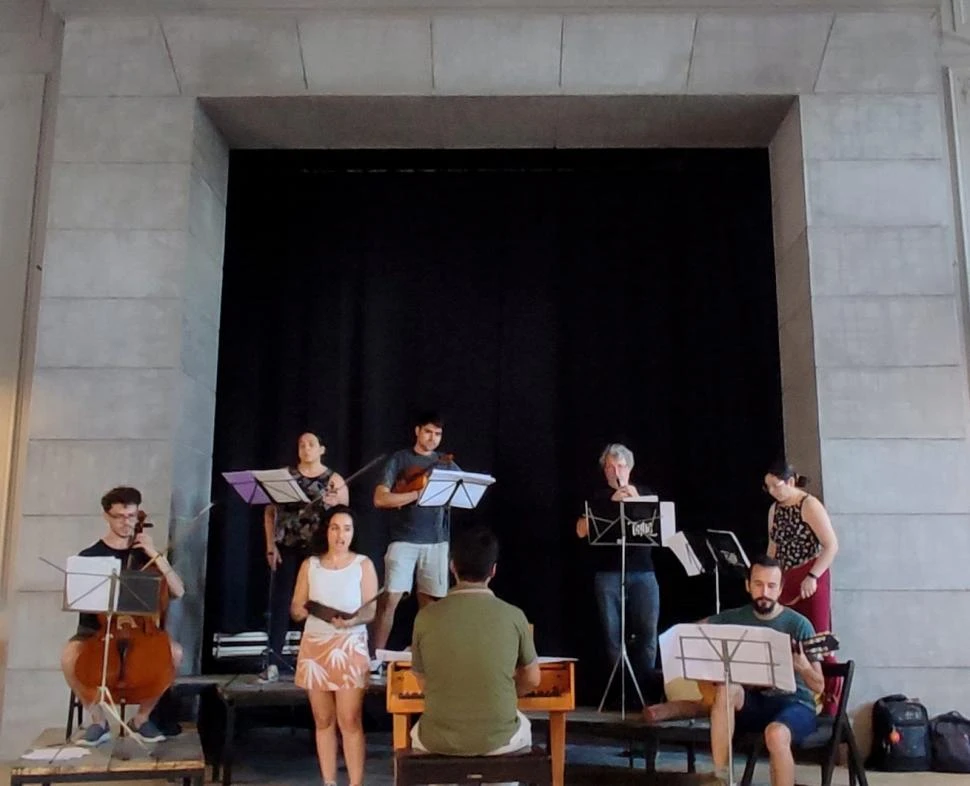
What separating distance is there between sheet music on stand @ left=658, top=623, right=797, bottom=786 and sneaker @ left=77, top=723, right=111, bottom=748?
2274 mm

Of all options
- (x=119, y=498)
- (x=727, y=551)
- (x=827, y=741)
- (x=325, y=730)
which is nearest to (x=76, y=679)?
(x=119, y=498)

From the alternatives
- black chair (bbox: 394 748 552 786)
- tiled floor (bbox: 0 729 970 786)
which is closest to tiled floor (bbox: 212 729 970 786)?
tiled floor (bbox: 0 729 970 786)

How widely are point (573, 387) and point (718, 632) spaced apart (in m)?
3.00

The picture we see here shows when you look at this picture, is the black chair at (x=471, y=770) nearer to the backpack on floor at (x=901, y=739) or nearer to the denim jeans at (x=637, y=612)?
the denim jeans at (x=637, y=612)

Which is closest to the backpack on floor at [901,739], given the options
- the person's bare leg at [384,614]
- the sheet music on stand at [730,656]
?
the sheet music on stand at [730,656]

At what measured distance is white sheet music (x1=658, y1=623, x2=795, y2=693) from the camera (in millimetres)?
3598

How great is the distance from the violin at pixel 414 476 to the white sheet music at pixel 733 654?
1.88 metres

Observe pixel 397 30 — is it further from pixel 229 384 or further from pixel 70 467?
pixel 70 467

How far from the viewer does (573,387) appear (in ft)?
21.5

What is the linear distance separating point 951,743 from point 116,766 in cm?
400

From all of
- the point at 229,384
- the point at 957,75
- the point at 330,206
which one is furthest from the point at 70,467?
the point at 957,75

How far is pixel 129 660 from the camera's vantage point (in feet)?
13.4

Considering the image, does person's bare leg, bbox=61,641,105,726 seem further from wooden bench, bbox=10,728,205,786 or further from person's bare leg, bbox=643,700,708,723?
person's bare leg, bbox=643,700,708,723

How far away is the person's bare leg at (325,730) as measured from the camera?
4.14 metres
